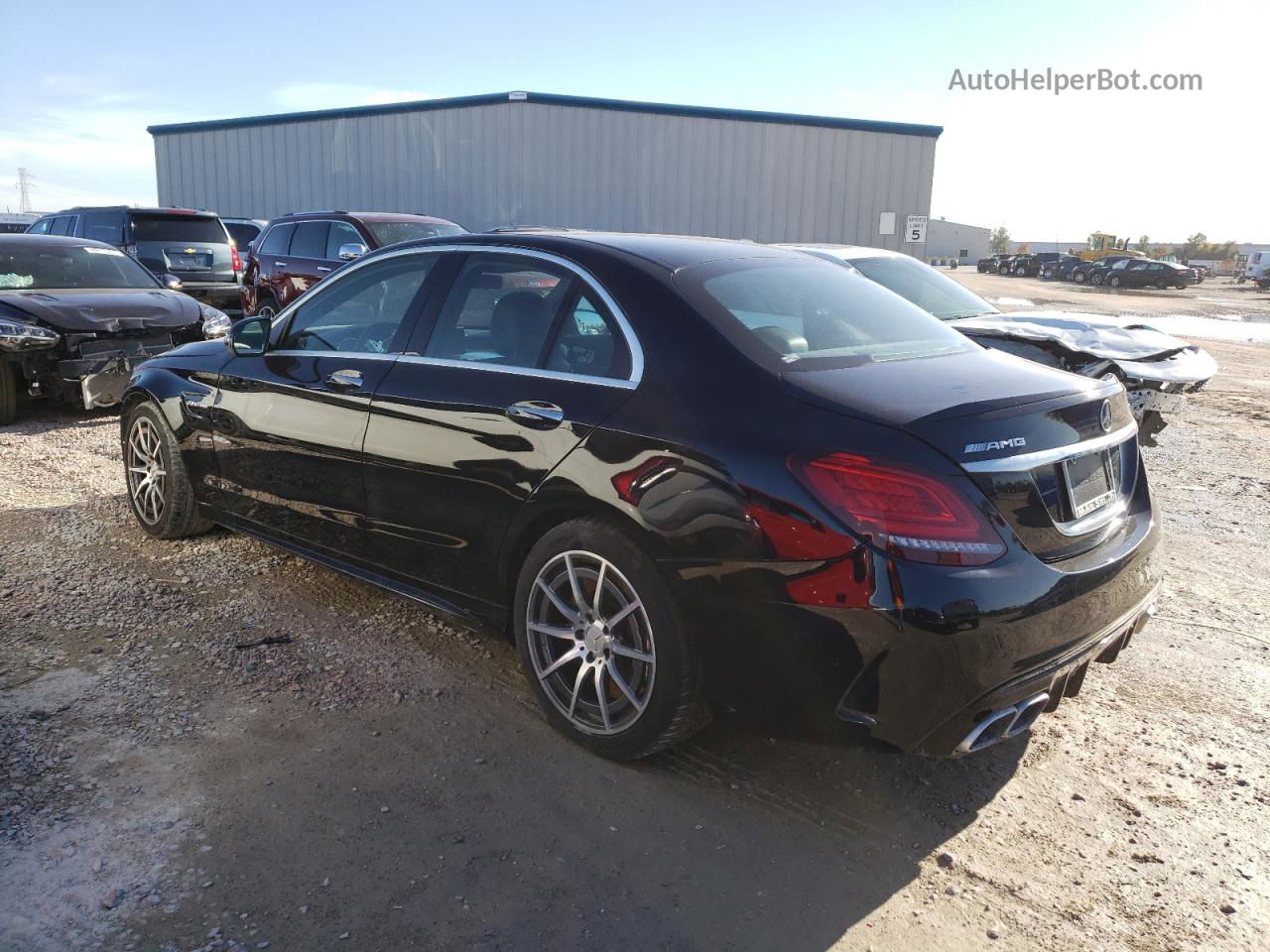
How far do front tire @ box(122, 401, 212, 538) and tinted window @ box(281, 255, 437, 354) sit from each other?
1075 mm

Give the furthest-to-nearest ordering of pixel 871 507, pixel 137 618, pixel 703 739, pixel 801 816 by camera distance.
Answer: pixel 137 618 < pixel 703 739 < pixel 801 816 < pixel 871 507

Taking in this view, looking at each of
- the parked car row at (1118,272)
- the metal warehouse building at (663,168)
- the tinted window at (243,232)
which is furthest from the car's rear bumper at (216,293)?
the parked car row at (1118,272)

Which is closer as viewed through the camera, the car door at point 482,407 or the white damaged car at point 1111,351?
the car door at point 482,407

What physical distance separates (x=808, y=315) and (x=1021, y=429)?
921mm

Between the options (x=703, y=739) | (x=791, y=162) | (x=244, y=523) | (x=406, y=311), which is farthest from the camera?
(x=791, y=162)

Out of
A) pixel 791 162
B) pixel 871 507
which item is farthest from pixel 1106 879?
pixel 791 162

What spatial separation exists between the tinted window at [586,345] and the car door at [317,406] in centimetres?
83

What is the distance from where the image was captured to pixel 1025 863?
2695 mm

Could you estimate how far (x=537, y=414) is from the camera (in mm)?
3172

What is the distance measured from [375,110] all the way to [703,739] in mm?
25083

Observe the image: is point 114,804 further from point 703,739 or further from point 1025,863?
point 1025,863

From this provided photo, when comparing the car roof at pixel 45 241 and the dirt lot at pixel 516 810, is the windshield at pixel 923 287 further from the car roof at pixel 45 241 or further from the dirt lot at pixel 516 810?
the car roof at pixel 45 241

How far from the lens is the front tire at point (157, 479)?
16.3 feet

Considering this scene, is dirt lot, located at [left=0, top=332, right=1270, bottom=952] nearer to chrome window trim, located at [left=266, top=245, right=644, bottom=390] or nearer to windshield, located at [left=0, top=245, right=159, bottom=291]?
chrome window trim, located at [left=266, top=245, right=644, bottom=390]
